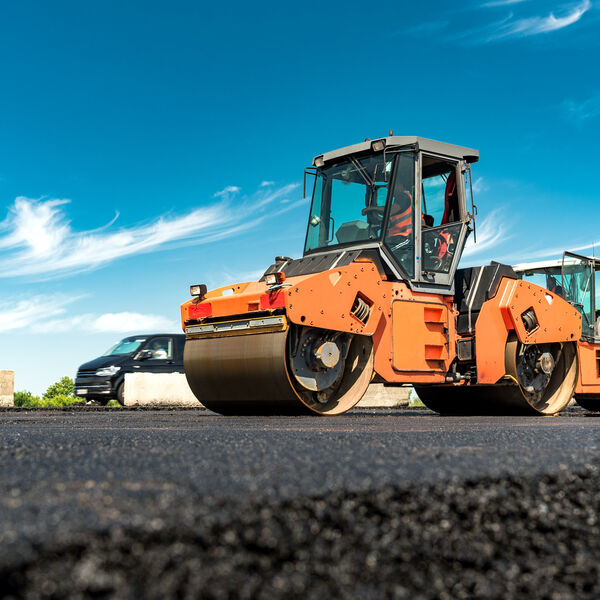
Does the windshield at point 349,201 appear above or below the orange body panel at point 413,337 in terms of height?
above

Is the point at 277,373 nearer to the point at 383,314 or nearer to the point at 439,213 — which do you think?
the point at 383,314

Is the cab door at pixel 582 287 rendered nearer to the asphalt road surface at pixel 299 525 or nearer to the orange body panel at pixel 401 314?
the orange body panel at pixel 401 314

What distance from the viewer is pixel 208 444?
2820mm

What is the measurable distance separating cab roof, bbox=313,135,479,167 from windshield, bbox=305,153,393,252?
117 millimetres

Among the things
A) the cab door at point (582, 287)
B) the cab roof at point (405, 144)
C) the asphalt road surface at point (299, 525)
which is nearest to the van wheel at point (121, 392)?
the cab roof at point (405, 144)

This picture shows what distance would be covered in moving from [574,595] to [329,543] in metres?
0.62

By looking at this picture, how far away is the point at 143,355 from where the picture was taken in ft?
50.3

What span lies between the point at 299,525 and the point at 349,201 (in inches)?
278

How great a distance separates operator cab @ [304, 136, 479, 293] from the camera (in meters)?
7.83

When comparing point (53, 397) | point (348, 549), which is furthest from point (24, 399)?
point (348, 549)

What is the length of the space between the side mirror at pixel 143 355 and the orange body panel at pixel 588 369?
9.06 meters

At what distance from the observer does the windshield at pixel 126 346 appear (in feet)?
51.0

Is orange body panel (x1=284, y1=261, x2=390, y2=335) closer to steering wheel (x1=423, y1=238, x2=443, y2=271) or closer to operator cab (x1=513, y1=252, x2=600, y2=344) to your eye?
steering wheel (x1=423, y1=238, x2=443, y2=271)

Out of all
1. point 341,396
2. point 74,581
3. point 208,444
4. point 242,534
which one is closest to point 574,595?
point 242,534
